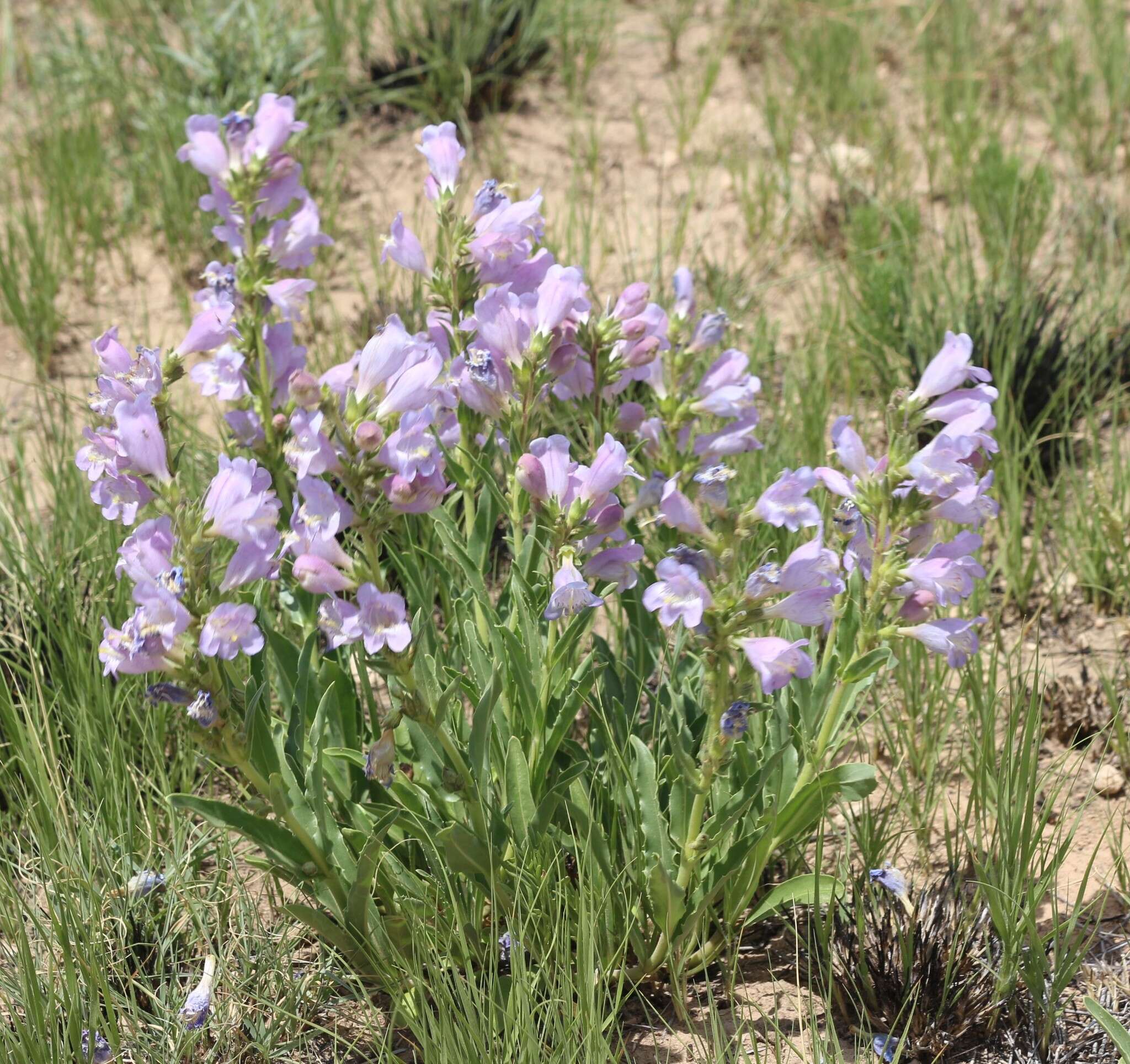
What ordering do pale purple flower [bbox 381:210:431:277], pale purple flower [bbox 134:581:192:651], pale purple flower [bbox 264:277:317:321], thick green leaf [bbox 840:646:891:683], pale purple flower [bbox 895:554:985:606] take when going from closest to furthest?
pale purple flower [bbox 134:581:192:651] < pale purple flower [bbox 895:554:985:606] < thick green leaf [bbox 840:646:891:683] < pale purple flower [bbox 381:210:431:277] < pale purple flower [bbox 264:277:317:321]

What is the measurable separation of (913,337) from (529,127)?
2.60 metres

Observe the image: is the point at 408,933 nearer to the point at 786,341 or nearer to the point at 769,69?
the point at 786,341

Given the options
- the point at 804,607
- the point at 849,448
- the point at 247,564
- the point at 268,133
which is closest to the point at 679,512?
the point at 804,607

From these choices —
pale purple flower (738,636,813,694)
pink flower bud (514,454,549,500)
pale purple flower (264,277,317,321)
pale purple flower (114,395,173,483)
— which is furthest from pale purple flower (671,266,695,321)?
pale purple flower (114,395,173,483)

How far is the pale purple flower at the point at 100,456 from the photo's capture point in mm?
1984

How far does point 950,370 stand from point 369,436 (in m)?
0.99

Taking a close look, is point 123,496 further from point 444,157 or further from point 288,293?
point 444,157

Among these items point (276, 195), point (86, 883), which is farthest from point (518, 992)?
point (276, 195)

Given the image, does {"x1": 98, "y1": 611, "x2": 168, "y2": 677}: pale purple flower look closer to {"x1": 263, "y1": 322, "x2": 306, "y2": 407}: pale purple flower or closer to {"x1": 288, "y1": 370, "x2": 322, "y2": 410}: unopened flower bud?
{"x1": 288, "y1": 370, "x2": 322, "y2": 410}: unopened flower bud

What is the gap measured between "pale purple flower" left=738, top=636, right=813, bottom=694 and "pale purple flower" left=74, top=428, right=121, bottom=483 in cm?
107

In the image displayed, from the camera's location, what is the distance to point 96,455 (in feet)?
6.67

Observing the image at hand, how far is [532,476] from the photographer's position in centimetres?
201

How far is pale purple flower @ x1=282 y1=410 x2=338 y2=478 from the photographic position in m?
1.89

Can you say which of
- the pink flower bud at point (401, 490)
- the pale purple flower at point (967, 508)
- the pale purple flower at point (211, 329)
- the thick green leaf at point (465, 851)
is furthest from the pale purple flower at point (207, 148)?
the pale purple flower at point (967, 508)
